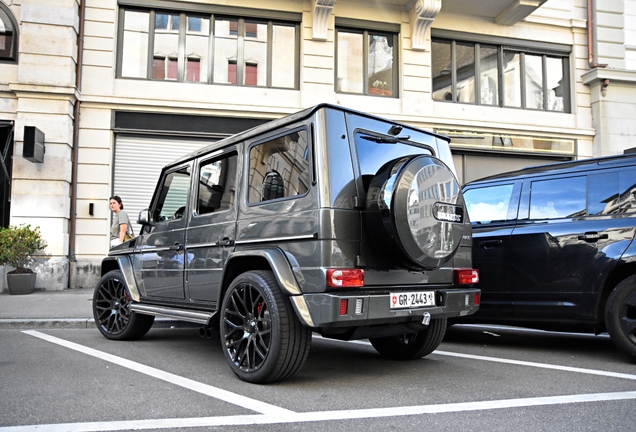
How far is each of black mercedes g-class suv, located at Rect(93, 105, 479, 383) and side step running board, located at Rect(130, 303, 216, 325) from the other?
2 cm

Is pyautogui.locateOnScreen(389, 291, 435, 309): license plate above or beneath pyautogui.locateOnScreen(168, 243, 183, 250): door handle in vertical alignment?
beneath

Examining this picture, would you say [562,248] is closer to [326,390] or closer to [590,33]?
[326,390]

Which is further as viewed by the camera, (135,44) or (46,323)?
(135,44)

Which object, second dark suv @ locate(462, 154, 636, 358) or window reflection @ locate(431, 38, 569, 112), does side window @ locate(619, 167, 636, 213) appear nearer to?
second dark suv @ locate(462, 154, 636, 358)

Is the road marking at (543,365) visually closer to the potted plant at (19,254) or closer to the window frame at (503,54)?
the potted plant at (19,254)

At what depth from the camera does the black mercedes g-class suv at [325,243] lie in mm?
3686

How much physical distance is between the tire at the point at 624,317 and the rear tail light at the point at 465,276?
127 cm

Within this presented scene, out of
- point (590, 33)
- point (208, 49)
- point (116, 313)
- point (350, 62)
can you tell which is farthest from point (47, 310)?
point (590, 33)

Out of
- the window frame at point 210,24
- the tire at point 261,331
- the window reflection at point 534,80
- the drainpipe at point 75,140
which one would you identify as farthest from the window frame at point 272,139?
the window reflection at point 534,80

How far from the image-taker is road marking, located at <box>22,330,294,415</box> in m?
3.31

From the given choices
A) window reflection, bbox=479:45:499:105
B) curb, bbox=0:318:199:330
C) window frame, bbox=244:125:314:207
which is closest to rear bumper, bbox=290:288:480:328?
window frame, bbox=244:125:314:207

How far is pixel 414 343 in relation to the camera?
479cm

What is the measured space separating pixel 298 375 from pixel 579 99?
13176 mm

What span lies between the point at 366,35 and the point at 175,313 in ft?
34.3
